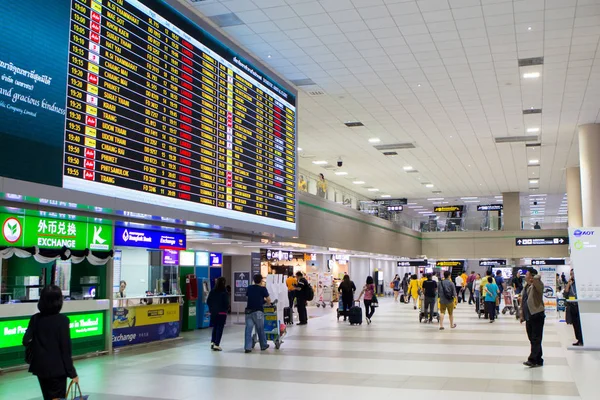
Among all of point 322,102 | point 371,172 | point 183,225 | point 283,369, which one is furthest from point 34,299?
point 371,172

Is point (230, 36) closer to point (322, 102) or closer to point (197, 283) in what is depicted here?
point (322, 102)

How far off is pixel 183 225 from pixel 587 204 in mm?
13220

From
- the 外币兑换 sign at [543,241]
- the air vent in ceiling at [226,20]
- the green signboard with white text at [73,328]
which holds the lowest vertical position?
the green signboard with white text at [73,328]

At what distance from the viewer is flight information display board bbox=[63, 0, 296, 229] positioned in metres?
7.61

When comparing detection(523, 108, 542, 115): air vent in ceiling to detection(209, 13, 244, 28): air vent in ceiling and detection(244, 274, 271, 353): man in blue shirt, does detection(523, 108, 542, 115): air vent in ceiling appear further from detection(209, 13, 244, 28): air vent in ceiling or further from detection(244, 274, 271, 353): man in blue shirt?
detection(244, 274, 271, 353): man in blue shirt

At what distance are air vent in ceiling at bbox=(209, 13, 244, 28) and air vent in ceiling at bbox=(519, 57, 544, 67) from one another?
632 cm

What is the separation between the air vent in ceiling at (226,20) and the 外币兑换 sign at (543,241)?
93.1 ft

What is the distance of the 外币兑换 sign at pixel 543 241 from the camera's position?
3497cm

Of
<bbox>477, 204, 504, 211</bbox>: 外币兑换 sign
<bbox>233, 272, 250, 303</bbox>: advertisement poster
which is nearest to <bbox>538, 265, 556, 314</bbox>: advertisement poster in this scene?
<bbox>233, 272, 250, 303</bbox>: advertisement poster

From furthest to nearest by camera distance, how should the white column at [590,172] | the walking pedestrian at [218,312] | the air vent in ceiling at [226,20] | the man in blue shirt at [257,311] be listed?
the white column at [590,172], the walking pedestrian at [218,312], the man in blue shirt at [257,311], the air vent in ceiling at [226,20]

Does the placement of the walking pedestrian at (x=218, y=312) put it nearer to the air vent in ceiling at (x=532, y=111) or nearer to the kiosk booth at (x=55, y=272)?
the kiosk booth at (x=55, y=272)

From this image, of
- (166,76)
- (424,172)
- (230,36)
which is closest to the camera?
(166,76)

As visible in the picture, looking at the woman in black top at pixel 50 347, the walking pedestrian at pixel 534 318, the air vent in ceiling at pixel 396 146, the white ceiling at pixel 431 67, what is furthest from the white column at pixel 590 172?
the woman in black top at pixel 50 347

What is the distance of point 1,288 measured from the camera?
10.1 meters
